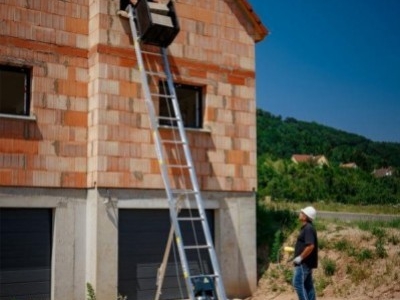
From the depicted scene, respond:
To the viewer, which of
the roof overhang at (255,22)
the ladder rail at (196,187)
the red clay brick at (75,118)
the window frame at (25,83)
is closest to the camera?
the ladder rail at (196,187)

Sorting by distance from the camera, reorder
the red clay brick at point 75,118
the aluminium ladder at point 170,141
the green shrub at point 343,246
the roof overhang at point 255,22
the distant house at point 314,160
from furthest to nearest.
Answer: the distant house at point 314,160
the green shrub at point 343,246
the roof overhang at point 255,22
the red clay brick at point 75,118
the aluminium ladder at point 170,141

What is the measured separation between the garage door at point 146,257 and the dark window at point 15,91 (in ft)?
9.68

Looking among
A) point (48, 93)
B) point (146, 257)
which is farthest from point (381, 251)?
point (48, 93)

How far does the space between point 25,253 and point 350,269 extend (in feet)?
24.1

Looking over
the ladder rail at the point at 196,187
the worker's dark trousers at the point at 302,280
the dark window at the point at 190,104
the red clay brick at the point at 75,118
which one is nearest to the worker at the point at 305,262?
the worker's dark trousers at the point at 302,280

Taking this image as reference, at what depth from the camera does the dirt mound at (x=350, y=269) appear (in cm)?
1278

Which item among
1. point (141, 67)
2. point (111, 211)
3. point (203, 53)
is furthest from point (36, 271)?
point (203, 53)

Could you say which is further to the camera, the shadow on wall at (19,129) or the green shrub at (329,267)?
the green shrub at (329,267)

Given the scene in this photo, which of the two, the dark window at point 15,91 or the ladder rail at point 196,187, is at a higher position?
the dark window at point 15,91

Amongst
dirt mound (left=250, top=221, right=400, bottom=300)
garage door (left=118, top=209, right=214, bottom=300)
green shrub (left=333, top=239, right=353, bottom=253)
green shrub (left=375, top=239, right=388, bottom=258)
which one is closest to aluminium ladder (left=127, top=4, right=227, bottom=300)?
garage door (left=118, top=209, right=214, bottom=300)

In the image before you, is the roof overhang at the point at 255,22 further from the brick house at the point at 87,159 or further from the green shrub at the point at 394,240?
the green shrub at the point at 394,240

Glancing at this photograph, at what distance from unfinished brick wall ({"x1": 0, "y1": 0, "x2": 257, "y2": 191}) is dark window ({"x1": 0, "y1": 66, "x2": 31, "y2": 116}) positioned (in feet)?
0.70

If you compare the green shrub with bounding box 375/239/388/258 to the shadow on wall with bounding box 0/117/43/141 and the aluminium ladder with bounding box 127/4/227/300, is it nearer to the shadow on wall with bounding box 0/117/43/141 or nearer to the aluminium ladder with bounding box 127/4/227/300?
the aluminium ladder with bounding box 127/4/227/300

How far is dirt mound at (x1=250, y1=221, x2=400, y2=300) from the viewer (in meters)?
12.8
